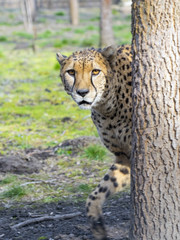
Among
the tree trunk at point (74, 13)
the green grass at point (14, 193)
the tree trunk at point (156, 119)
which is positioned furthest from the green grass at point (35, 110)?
the tree trunk at point (74, 13)

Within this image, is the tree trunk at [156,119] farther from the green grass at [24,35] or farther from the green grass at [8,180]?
the green grass at [24,35]

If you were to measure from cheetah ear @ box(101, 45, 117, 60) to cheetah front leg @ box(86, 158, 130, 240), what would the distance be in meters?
0.94

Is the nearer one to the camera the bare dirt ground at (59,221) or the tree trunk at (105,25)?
the bare dirt ground at (59,221)

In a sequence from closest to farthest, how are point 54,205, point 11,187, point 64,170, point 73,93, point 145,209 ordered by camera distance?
point 145,209, point 73,93, point 54,205, point 11,187, point 64,170

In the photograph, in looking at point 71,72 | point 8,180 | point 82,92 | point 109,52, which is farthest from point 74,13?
point 82,92

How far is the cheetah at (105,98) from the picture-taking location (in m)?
3.57

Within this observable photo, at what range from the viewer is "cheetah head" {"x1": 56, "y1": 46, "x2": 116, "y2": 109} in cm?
351

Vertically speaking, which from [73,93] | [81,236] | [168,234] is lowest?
[81,236]

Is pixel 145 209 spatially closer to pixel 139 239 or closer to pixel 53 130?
pixel 139 239

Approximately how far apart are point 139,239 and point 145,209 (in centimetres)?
26

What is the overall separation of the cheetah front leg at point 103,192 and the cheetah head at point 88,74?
0.64 m

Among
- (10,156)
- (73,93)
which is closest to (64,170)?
(10,156)

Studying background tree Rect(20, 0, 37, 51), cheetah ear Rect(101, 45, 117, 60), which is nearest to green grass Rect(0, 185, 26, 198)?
cheetah ear Rect(101, 45, 117, 60)

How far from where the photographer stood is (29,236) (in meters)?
3.78
